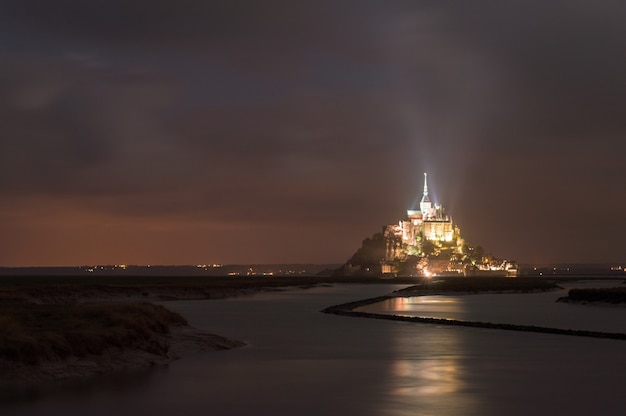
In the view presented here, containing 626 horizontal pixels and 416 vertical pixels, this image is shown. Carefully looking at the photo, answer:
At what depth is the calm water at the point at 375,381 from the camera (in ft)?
60.2

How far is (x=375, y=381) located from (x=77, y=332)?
9.25m

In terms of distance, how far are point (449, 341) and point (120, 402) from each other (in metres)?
19.3

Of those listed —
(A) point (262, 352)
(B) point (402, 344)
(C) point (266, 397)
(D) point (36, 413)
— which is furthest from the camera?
(B) point (402, 344)

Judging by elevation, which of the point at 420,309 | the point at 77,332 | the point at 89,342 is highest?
the point at 77,332

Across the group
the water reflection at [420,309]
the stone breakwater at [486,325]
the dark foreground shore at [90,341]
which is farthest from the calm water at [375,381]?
the water reflection at [420,309]

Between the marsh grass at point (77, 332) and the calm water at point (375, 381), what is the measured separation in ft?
6.18

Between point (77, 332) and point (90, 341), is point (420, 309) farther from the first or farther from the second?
point (77, 332)

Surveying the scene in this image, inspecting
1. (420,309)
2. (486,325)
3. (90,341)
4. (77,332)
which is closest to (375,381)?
(90,341)

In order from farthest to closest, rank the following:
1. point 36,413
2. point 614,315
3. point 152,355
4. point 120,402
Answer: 1. point 614,315
2. point 152,355
3. point 120,402
4. point 36,413

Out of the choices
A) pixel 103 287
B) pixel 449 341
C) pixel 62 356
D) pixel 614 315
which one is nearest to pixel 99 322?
pixel 62 356

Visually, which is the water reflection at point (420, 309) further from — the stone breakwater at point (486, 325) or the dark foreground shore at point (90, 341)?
the dark foreground shore at point (90, 341)

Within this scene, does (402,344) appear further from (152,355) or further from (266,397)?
(266,397)

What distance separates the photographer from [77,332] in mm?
23891

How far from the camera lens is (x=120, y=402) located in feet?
61.4
